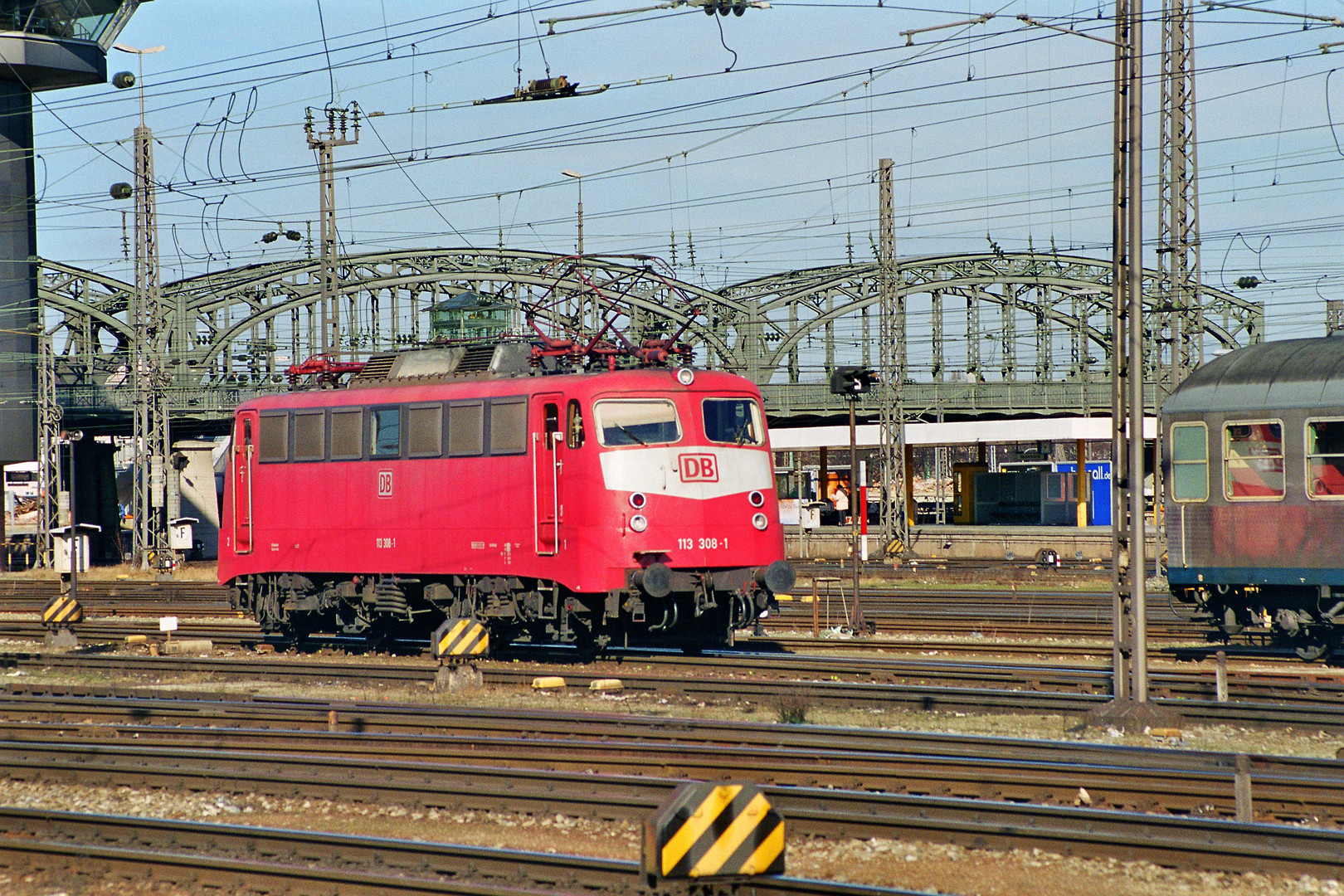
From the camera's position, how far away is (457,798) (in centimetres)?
1175

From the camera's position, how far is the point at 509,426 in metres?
20.3

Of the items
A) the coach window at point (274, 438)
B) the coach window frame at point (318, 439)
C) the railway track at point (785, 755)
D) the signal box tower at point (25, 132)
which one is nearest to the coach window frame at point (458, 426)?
the coach window frame at point (318, 439)

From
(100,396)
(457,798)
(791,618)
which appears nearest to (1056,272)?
(100,396)

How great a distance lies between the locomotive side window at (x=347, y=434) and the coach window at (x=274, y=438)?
4.42 ft

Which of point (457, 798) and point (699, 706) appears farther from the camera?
point (699, 706)

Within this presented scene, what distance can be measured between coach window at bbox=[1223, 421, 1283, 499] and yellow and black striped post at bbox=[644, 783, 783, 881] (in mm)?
14906

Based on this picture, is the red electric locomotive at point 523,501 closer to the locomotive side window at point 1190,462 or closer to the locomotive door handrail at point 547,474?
the locomotive door handrail at point 547,474

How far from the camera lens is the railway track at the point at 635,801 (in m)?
9.61

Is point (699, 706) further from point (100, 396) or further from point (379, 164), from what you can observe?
point (100, 396)

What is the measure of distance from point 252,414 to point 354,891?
16.7 metres

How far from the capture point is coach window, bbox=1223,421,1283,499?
64.3 ft

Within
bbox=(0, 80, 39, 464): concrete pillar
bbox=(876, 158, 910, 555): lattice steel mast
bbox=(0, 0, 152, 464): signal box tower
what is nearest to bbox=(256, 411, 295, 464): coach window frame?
bbox=(876, 158, 910, 555): lattice steel mast

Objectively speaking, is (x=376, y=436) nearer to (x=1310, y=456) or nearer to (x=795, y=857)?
(x=795, y=857)

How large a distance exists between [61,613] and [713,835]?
2195cm
